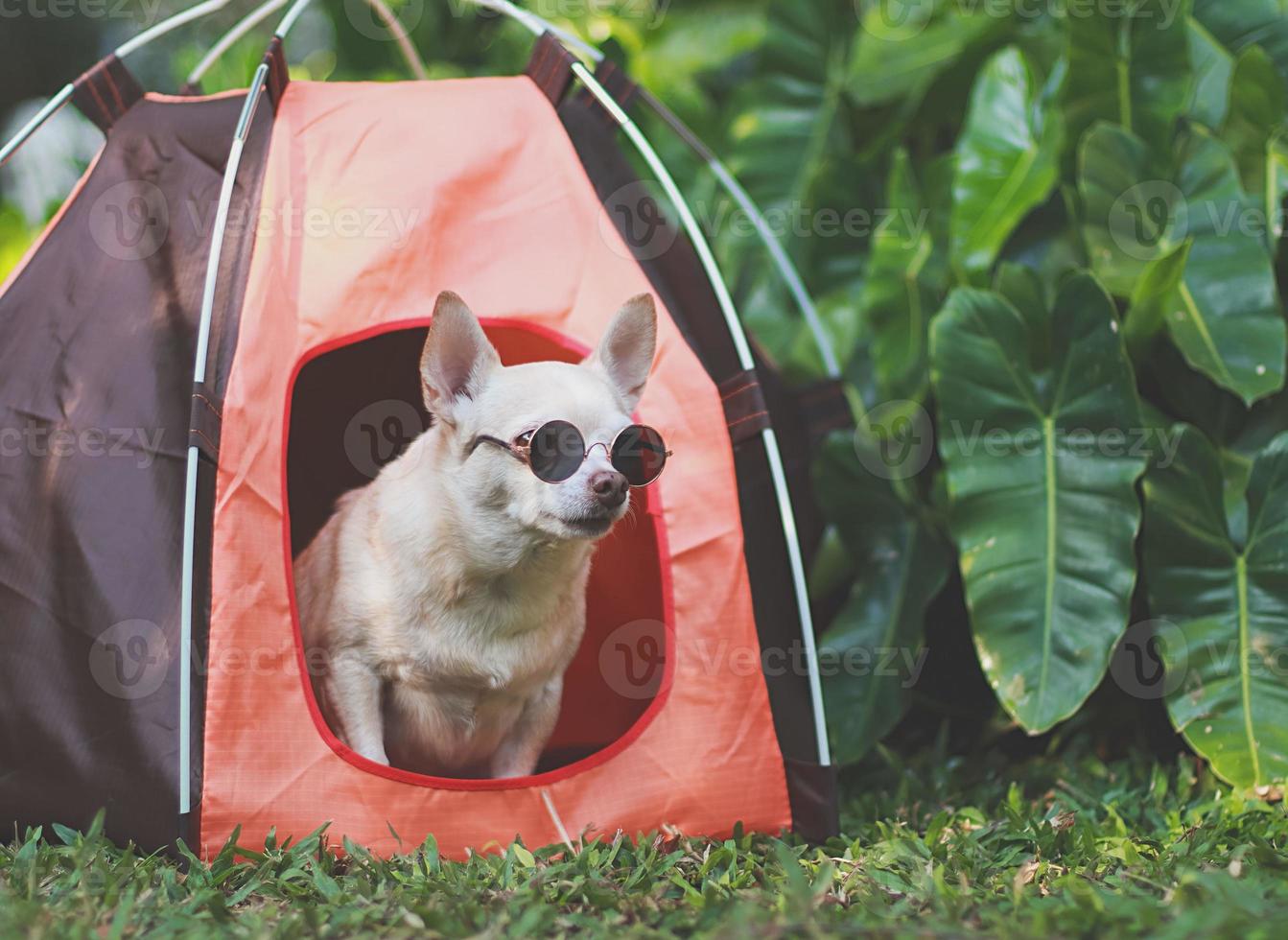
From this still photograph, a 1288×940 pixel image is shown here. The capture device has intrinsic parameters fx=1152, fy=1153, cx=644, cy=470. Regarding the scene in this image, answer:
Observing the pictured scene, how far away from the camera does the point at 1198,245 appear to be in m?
2.90

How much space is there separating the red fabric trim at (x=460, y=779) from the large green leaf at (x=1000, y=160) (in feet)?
4.56

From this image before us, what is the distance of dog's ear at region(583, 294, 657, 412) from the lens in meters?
2.10

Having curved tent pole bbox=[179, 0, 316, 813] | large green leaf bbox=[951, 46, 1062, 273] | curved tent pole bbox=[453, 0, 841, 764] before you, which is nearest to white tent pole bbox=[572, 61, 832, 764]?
curved tent pole bbox=[453, 0, 841, 764]

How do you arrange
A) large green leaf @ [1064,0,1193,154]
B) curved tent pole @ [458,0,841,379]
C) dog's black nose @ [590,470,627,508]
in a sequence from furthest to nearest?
large green leaf @ [1064,0,1193,154], curved tent pole @ [458,0,841,379], dog's black nose @ [590,470,627,508]

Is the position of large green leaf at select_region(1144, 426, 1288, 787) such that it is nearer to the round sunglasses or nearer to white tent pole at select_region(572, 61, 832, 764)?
white tent pole at select_region(572, 61, 832, 764)

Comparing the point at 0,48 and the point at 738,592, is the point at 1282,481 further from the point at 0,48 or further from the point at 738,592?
the point at 0,48

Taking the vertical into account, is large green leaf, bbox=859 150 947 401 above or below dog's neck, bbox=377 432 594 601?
above

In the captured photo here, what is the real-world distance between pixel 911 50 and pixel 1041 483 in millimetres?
1815

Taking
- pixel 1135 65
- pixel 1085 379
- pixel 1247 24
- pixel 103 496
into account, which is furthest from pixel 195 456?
pixel 1247 24

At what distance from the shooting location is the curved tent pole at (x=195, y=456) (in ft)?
6.43

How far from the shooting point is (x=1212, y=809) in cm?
238

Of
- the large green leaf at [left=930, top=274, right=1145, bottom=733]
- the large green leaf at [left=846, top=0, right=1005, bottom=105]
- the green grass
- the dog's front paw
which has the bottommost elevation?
the green grass

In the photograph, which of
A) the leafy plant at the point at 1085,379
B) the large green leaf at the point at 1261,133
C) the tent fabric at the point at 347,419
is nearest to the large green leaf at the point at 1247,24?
the leafy plant at the point at 1085,379

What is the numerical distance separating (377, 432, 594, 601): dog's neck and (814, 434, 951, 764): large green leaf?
103 cm
